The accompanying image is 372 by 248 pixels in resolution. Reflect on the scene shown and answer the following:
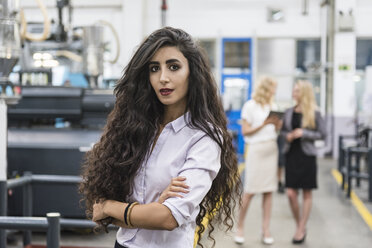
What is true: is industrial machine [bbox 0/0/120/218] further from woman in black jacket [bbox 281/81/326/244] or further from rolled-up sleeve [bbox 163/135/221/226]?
rolled-up sleeve [bbox 163/135/221/226]

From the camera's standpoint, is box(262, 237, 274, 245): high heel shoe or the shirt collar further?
box(262, 237, 274, 245): high heel shoe

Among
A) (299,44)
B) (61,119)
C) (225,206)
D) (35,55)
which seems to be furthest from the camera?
(299,44)

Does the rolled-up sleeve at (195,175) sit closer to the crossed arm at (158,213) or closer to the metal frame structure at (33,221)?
the crossed arm at (158,213)

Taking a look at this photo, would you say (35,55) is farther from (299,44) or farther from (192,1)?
(299,44)

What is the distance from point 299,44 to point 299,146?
10233 millimetres

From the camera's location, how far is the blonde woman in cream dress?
466cm

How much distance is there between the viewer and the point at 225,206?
1817 mm

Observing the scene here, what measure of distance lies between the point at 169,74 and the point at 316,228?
430cm

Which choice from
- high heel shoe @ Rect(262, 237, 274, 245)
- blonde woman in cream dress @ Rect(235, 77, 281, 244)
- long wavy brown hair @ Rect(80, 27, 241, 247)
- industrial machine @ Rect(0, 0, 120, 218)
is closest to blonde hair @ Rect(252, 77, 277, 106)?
blonde woman in cream dress @ Rect(235, 77, 281, 244)

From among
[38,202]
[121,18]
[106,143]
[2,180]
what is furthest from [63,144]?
[121,18]

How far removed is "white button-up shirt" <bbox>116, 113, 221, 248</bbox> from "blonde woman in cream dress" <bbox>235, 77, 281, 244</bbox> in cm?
311

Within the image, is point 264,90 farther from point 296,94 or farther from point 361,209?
point 361,209

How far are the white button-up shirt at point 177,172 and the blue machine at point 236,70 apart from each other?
41.8ft

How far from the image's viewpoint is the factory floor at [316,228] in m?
4.71
